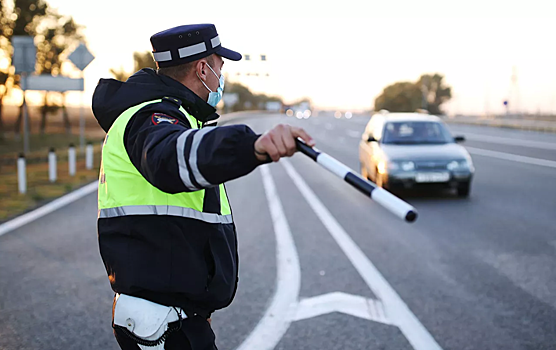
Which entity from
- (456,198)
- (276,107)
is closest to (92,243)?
(456,198)

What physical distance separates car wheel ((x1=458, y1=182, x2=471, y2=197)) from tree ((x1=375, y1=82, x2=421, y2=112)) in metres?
131

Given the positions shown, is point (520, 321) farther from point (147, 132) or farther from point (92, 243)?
point (92, 243)

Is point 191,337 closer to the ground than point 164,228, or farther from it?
closer to the ground

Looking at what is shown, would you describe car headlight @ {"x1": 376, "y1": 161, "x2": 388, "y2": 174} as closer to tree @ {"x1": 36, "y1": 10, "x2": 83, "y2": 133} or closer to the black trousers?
the black trousers

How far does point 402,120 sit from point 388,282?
8.21 m

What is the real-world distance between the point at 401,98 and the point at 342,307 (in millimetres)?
147103

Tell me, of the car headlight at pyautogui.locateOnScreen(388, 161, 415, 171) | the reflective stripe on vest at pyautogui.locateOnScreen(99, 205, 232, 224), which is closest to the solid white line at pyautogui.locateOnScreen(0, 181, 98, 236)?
the car headlight at pyautogui.locateOnScreen(388, 161, 415, 171)

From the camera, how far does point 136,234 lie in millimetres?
2119

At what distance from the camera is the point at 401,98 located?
147875mm

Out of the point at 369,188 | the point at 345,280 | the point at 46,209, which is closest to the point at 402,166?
the point at 345,280

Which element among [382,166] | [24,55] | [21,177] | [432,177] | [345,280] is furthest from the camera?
[24,55]

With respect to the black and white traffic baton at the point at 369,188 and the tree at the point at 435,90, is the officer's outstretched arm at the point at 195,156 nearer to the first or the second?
the black and white traffic baton at the point at 369,188

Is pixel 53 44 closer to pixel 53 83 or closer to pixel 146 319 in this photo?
pixel 53 83

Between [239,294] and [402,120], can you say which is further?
[402,120]
